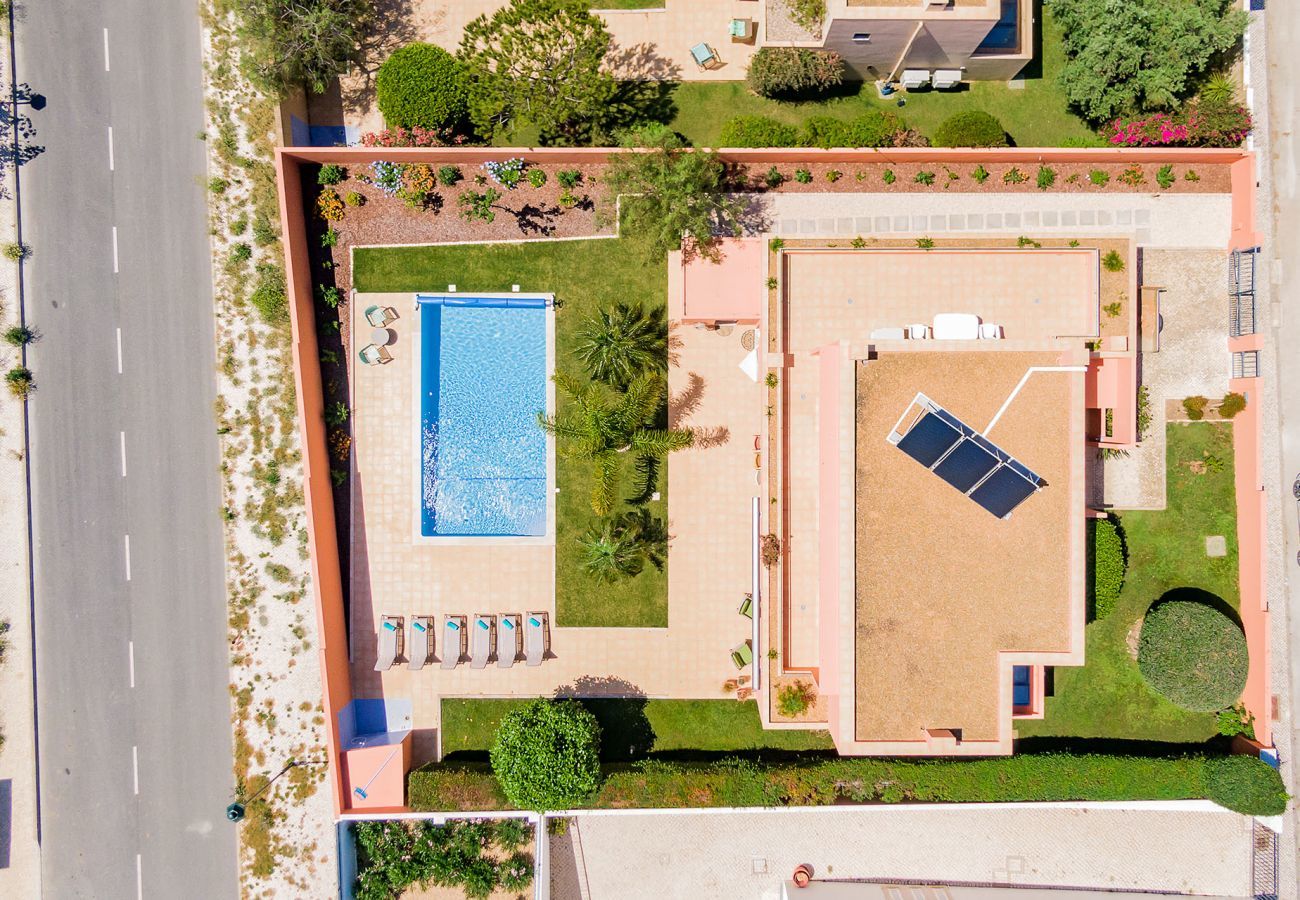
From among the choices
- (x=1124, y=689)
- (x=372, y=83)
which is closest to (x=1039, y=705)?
(x=1124, y=689)

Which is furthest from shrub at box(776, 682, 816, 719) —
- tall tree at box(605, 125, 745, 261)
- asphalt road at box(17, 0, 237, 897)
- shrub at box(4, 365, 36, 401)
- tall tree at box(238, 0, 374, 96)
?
shrub at box(4, 365, 36, 401)

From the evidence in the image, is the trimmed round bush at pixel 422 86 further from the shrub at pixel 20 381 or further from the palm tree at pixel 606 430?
the shrub at pixel 20 381

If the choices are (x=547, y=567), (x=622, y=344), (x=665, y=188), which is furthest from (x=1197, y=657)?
(x=665, y=188)

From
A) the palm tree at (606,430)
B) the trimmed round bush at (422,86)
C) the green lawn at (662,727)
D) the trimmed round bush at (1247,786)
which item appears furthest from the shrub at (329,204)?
the trimmed round bush at (1247,786)

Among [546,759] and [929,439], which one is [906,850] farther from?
[929,439]

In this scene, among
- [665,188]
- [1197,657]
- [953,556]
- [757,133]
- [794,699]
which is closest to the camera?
[953,556]

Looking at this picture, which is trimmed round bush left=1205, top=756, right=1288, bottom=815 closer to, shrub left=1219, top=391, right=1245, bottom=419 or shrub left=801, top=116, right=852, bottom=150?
A: shrub left=1219, top=391, right=1245, bottom=419
